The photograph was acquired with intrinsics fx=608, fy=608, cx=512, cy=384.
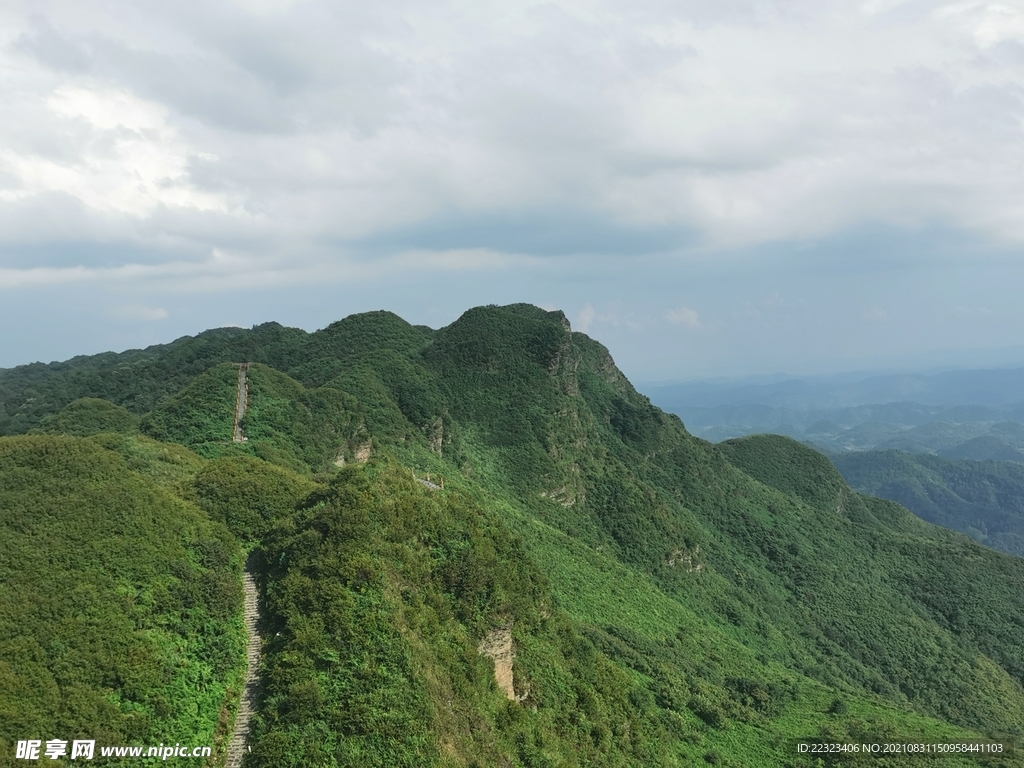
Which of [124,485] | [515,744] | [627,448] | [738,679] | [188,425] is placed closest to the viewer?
[515,744]

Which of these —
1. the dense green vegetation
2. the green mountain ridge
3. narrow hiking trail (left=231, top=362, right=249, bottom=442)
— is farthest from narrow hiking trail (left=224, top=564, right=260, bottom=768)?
narrow hiking trail (left=231, top=362, right=249, bottom=442)

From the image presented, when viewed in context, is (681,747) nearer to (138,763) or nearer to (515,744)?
(515,744)

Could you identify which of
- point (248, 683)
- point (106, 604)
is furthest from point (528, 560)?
point (106, 604)

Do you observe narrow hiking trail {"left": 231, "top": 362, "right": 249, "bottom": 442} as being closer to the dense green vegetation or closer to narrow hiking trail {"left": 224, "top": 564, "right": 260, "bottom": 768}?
the dense green vegetation

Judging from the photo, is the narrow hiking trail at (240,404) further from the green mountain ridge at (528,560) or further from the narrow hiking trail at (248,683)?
the narrow hiking trail at (248,683)

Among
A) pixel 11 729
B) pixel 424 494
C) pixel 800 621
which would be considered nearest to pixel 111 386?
pixel 424 494

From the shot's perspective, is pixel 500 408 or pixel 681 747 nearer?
pixel 681 747

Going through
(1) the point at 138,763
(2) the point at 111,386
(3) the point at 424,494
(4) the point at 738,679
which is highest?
(2) the point at 111,386

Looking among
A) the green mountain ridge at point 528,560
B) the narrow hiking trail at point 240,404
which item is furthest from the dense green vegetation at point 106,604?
the narrow hiking trail at point 240,404
